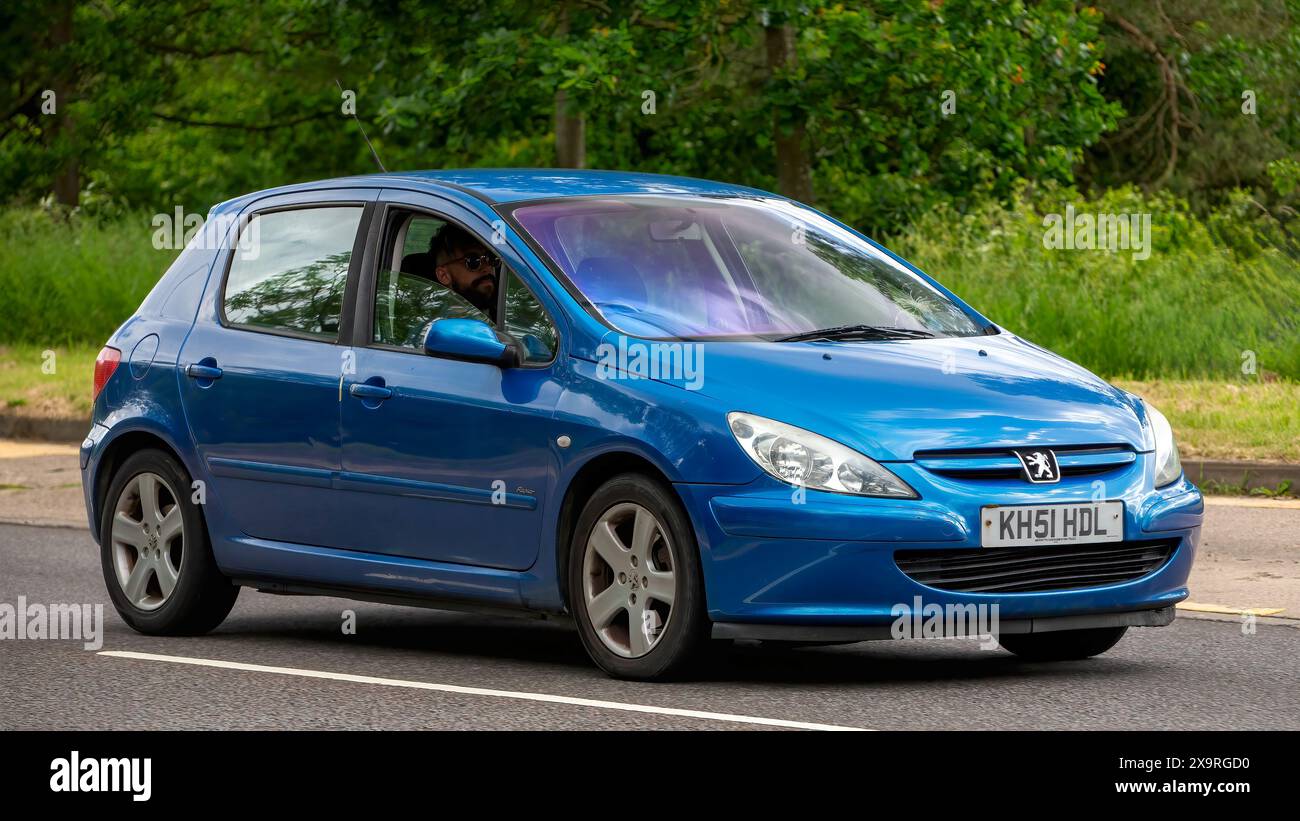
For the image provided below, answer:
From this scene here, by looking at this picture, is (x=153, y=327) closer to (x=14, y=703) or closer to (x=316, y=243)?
(x=316, y=243)

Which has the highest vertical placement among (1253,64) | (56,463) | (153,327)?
(1253,64)

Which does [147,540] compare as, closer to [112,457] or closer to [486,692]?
[112,457]

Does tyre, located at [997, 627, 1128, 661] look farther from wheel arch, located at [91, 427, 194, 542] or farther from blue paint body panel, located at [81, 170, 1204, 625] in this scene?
wheel arch, located at [91, 427, 194, 542]

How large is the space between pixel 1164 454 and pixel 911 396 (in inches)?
37.2

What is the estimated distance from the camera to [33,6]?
33562 mm

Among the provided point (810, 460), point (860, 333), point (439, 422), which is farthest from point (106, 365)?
point (810, 460)

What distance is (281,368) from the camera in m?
8.44

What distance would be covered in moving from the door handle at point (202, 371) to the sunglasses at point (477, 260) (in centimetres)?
113

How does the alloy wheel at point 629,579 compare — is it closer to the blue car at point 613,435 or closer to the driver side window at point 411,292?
the blue car at point 613,435

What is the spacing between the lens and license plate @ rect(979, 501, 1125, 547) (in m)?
6.85

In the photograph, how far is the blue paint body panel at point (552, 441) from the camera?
688 cm

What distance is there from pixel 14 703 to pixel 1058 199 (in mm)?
17891
